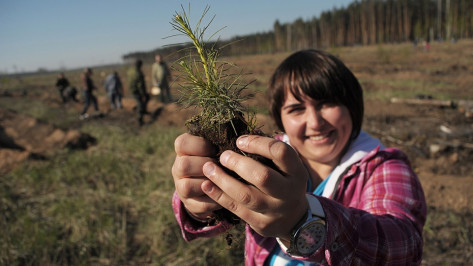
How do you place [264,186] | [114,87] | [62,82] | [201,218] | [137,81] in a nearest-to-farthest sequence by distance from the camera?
[264,186] → [201,218] → [137,81] → [114,87] → [62,82]

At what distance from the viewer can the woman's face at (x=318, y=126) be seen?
1.82 meters

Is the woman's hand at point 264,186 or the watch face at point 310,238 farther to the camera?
the watch face at point 310,238

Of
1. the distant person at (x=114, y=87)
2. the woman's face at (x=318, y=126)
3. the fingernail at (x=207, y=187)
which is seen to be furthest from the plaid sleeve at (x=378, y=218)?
the distant person at (x=114, y=87)

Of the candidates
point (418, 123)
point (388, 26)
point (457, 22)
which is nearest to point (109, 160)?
point (418, 123)

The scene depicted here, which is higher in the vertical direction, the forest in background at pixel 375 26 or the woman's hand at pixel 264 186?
the forest in background at pixel 375 26

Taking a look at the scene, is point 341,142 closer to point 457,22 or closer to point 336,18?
point 457,22

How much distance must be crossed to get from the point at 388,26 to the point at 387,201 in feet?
245

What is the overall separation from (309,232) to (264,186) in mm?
340

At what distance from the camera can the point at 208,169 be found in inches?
40.0

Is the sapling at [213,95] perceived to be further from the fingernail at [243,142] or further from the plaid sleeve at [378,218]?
the plaid sleeve at [378,218]

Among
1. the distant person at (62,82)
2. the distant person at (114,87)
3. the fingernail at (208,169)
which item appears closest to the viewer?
the fingernail at (208,169)

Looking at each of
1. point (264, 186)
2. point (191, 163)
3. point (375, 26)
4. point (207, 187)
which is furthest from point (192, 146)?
point (375, 26)

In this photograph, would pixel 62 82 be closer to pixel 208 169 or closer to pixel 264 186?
pixel 208 169

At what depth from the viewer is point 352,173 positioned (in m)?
1.73
